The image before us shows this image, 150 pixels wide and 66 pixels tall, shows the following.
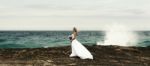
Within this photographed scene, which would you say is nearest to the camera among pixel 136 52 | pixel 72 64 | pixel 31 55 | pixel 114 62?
pixel 72 64

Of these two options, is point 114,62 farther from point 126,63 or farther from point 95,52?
point 95,52

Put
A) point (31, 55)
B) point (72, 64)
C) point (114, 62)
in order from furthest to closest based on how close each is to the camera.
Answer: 1. point (31, 55)
2. point (114, 62)
3. point (72, 64)

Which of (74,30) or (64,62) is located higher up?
(74,30)

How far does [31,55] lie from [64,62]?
3.81 meters

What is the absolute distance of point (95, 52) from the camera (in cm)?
2125

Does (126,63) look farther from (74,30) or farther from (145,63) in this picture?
(74,30)

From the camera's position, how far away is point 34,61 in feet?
55.7

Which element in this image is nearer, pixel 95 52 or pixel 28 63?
pixel 28 63

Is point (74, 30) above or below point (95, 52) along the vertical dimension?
above

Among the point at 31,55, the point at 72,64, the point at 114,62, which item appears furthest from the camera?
the point at 31,55

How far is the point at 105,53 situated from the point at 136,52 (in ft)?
8.85

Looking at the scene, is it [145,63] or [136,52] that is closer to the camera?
[145,63]

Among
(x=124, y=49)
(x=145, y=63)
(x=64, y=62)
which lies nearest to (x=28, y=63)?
(x=64, y=62)

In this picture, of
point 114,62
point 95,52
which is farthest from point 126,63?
point 95,52
